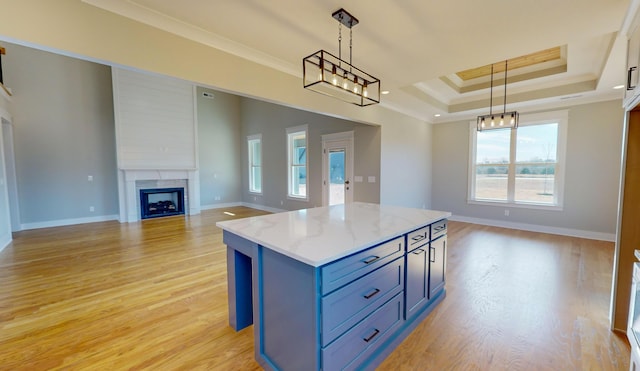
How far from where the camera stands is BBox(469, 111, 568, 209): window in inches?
197

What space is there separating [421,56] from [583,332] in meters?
3.05

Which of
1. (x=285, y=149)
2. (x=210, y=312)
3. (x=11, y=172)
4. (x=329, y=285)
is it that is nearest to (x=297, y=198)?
(x=285, y=149)

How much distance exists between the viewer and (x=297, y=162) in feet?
22.8

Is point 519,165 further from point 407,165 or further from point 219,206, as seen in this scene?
point 219,206

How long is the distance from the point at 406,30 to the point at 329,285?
248 centimetres

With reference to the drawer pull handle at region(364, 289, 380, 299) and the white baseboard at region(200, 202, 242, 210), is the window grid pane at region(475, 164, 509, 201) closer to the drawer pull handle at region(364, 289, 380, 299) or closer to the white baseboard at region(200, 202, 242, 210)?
the drawer pull handle at region(364, 289, 380, 299)

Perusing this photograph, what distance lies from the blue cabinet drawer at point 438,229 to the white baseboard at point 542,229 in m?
4.21

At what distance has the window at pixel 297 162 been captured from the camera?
22.1 feet

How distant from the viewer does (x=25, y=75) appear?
5219mm

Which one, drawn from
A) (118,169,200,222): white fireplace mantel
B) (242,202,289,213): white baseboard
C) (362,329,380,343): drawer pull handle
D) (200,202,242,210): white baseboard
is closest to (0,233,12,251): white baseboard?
(118,169,200,222): white fireplace mantel

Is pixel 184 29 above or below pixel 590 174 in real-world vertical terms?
above

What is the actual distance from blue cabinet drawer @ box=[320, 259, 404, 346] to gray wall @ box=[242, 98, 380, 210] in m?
3.38

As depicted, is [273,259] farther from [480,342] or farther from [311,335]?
[480,342]

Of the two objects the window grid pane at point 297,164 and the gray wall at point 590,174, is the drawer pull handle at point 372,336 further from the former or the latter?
the gray wall at point 590,174
